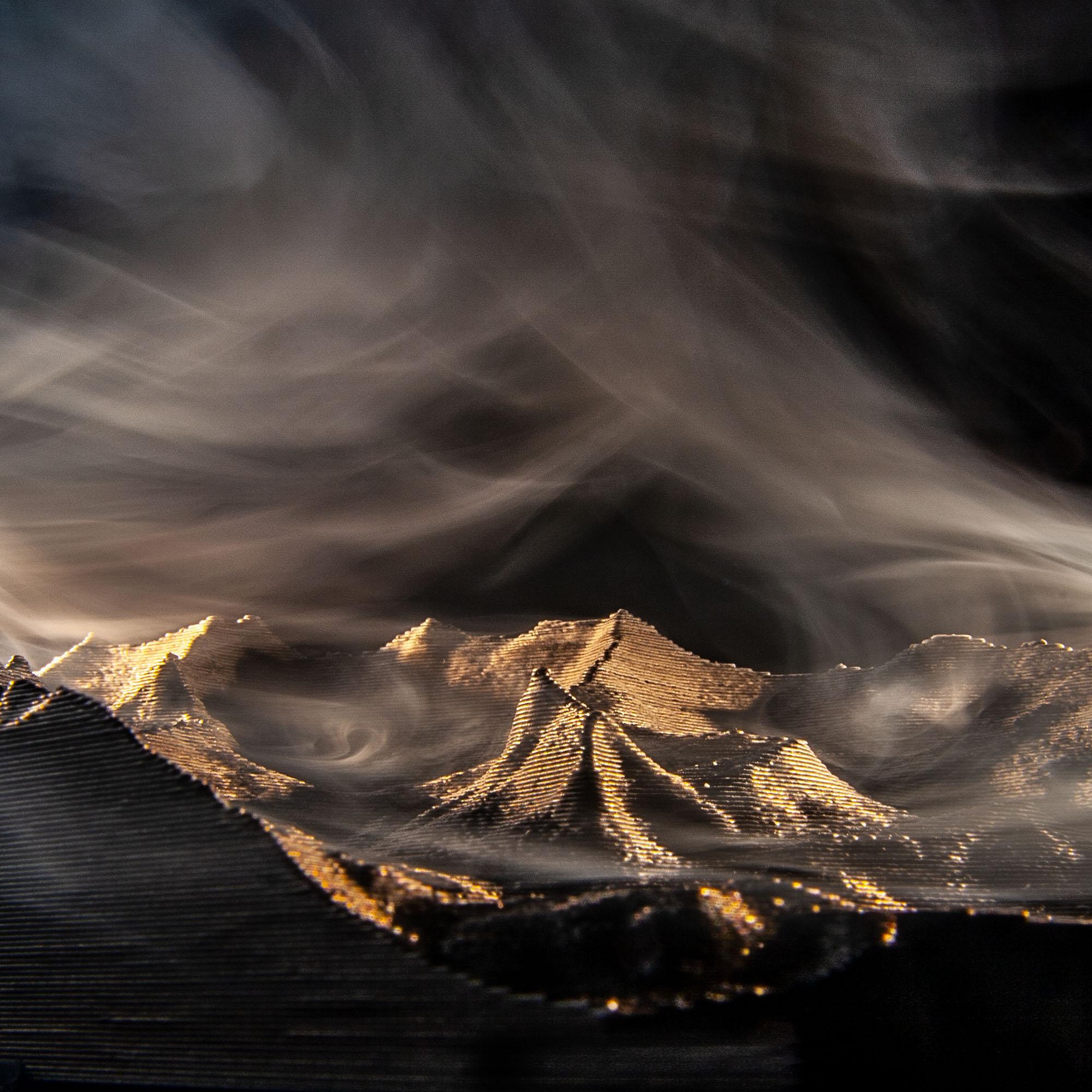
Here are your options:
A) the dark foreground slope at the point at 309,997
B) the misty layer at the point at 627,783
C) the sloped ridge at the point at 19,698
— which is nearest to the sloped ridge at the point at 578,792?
the misty layer at the point at 627,783

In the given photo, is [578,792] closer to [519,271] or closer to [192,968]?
[192,968]

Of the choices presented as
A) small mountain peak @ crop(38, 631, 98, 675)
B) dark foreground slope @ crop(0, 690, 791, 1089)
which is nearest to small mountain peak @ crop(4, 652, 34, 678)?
small mountain peak @ crop(38, 631, 98, 675)

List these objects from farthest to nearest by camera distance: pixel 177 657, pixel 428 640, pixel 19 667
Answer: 1. pixel 428 640
2. pixel 177 657
3. pixel 19 667

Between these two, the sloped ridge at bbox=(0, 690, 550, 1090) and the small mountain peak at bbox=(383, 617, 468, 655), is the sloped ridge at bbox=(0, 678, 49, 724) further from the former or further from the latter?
the small mountain peak at bbox=(383, 617, 468, 655)

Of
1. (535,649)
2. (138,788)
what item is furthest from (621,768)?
(535,649)

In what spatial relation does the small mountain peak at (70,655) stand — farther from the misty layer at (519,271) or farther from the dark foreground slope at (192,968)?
the dark foreground slope at (192,968)

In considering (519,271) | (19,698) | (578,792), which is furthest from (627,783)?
(519,271)

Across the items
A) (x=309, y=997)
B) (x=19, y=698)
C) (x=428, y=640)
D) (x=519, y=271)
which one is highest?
(x=519, y=271)
